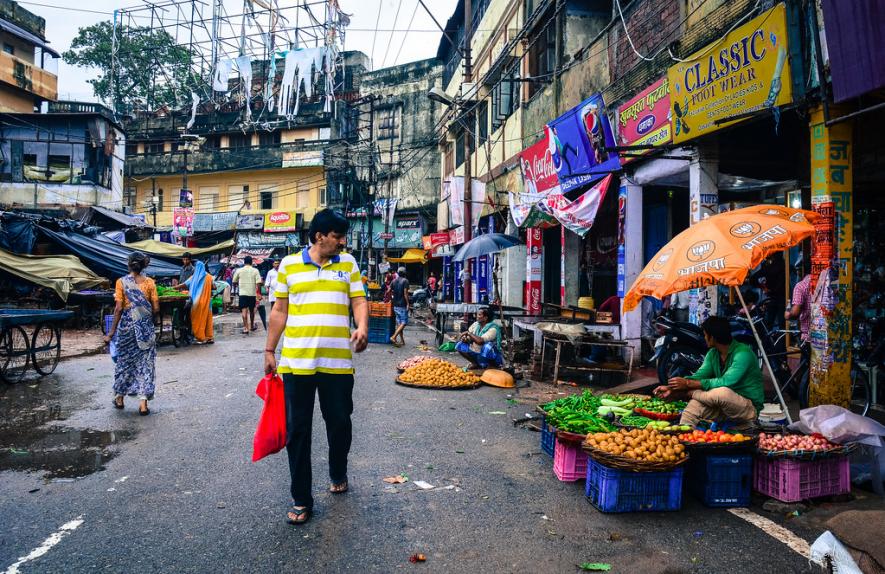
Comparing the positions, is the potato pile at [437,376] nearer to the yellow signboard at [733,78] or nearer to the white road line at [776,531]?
the yellow signboard at [733,78]

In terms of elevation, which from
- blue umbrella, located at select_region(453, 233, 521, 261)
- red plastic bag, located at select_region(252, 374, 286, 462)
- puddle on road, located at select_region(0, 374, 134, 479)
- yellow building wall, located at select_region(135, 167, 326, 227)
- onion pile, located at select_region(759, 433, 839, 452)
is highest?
yellow building wall, located at select_region(135, 167, 326, 227)

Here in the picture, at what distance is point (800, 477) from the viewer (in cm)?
443

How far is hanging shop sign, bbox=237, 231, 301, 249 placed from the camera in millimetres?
43938

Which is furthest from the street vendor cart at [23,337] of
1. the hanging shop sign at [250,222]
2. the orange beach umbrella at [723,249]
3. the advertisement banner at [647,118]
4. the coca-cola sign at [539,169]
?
the hanging shop sign at [250,222]

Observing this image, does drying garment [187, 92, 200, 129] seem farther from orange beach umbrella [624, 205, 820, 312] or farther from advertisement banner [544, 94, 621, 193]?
orange beach umbrella [624, 205, 820, 312]

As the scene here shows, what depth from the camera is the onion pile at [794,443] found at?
14.8 ft

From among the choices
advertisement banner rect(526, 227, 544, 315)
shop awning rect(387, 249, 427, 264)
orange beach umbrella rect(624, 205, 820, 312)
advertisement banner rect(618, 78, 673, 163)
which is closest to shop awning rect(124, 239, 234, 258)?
advertisement banner rect(526, 227, 544, 315)

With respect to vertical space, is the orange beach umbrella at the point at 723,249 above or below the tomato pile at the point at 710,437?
above

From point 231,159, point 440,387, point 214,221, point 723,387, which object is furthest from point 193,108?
point 723,387

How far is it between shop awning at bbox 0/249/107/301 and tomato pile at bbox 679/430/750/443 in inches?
630

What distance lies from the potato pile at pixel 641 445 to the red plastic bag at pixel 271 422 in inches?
87.0

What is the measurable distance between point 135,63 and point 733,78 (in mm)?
48055

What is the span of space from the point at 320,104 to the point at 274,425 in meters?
43.4

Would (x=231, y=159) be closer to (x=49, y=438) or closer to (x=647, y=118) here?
(x=647, y=118)
